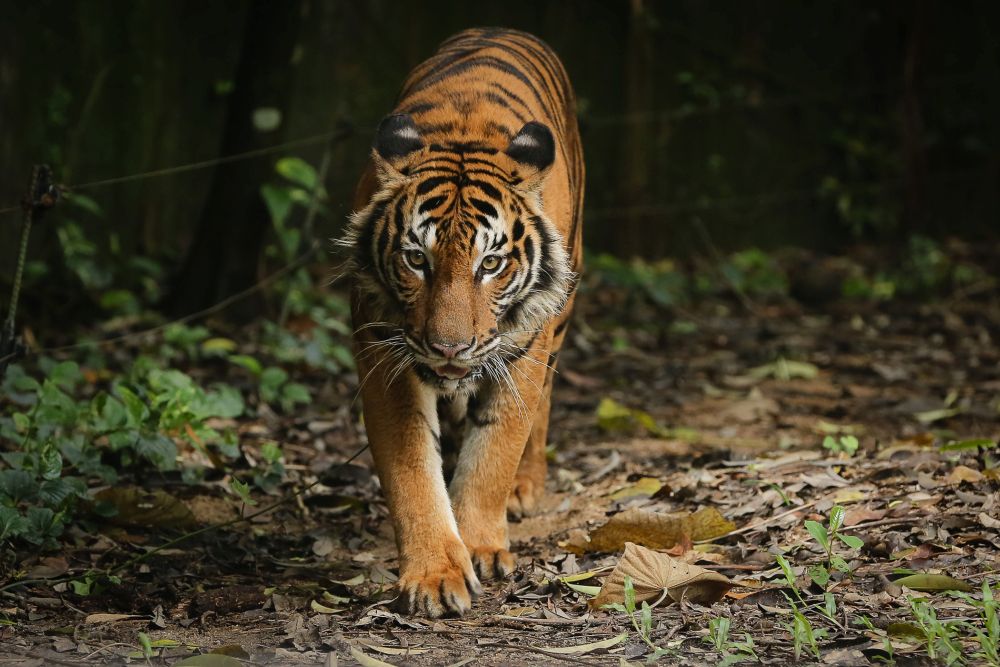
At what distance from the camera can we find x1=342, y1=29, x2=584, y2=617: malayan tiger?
11.0 ft

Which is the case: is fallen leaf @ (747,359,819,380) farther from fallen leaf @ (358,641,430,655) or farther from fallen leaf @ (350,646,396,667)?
fallen leaf @ (350,646,396,667)

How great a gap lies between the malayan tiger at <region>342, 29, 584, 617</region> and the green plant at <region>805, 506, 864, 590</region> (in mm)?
897

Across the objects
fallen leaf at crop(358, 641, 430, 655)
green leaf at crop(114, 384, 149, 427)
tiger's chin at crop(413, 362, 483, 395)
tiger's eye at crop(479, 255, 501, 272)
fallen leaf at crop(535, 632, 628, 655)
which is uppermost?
tiger's eye at crop(479, 255, 501, 272)

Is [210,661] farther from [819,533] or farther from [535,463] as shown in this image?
[535,463]

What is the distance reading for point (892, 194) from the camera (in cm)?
1045

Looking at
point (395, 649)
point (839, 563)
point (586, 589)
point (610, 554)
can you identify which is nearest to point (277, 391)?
point (610, 554)

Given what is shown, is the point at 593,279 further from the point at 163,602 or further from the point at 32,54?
the point at 163,602

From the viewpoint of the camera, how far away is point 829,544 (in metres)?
3.09

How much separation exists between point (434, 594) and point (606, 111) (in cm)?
705

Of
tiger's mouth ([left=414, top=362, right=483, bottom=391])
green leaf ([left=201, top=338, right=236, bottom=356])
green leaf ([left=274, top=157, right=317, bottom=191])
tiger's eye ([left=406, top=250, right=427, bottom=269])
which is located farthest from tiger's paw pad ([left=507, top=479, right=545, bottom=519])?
green leaf ([left=274, top=157, right=317, bottom=191])

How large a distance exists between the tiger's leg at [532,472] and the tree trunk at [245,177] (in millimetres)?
2605

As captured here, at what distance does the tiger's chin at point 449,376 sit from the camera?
3426mm

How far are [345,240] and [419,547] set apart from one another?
3.18 feet

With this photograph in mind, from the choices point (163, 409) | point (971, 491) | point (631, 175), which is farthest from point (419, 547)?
point (631, 175)
